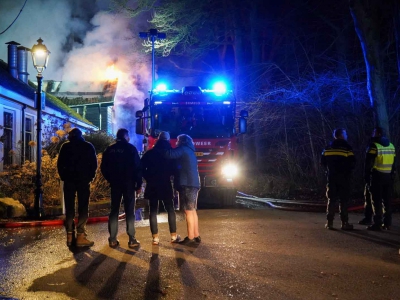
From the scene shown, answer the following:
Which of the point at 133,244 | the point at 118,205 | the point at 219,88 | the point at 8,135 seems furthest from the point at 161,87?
the point at 133,244

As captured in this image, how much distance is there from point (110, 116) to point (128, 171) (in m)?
23.9

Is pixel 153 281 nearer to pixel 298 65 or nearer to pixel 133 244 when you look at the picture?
pixel 133 244

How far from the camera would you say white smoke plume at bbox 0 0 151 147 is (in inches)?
1050

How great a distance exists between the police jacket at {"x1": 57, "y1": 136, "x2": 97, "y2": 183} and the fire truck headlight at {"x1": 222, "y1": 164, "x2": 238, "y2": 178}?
5.53 meters

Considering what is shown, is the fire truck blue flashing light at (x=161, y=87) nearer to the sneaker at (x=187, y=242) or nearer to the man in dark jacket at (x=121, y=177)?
the man in dark jacket at (x=121, y=177)

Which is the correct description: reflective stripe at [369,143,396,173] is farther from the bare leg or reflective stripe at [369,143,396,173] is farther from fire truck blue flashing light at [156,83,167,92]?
fire truck blue flashing light at [156,83,167,92]

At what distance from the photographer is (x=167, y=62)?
95.6ft

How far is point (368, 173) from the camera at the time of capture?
8461 millimetres

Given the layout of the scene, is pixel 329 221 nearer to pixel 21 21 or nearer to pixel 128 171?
pixel 128 171

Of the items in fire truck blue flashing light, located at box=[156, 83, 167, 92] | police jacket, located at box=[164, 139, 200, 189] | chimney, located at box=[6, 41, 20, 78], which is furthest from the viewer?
chimney, located at box=[6, 41, 20, 78]

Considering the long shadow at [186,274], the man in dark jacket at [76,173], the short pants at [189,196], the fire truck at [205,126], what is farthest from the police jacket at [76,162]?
the fire truck at [205,126]

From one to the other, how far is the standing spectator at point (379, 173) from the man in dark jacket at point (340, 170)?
0.45m

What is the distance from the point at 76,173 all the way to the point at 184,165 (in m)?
1.74

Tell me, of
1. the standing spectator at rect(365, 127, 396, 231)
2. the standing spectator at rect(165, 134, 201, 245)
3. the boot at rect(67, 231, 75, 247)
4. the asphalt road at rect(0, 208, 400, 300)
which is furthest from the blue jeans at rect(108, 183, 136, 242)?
the standing spectator at rect(365, 127, 396, 231)
